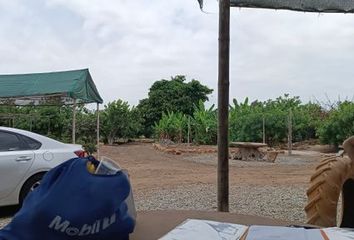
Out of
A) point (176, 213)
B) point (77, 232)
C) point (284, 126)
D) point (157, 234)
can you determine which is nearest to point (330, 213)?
point (176, 213)

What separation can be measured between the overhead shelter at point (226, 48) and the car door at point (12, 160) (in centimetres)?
359

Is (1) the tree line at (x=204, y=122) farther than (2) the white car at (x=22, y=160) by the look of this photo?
Yes

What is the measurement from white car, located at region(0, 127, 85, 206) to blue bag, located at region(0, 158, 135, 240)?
4664 millimetres

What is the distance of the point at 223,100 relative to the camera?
3.17 metres

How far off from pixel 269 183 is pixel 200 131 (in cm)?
1306

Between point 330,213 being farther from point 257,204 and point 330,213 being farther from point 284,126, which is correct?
point 284,126

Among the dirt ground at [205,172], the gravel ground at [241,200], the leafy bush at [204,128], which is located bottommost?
the gravel ground at [241,200]

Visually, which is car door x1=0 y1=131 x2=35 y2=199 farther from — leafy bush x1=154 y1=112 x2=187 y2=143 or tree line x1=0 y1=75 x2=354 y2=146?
leafy bush x1=154 y1=112 x2=187 y2=143

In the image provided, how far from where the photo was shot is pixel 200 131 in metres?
22.5

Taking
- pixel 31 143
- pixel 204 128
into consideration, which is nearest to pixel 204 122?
pixel 204 128

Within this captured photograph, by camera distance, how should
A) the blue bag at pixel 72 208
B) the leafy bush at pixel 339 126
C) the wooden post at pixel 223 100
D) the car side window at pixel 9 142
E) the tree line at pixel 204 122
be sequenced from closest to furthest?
the blue bag at pixel 72 208
the wooden post at pixel 223 100
the car side window at pixel 9 142
the leafy bush at pixel 339 126
the tree line at pixel 204 122

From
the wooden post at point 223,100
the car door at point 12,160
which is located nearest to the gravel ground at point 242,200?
the car door at point 12,160

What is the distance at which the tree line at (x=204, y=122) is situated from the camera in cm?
1789

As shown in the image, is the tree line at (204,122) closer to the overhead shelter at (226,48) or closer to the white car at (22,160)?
the white car at (22,160)
